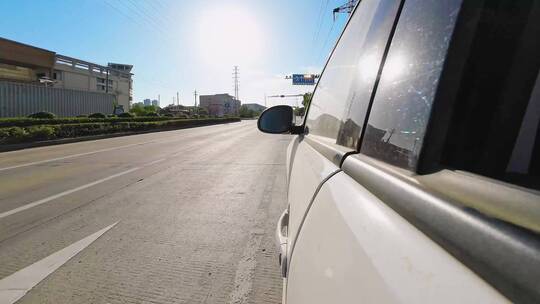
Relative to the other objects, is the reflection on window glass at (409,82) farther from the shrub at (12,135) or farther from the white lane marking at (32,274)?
the shrub at (12,135)

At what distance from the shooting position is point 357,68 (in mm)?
1562

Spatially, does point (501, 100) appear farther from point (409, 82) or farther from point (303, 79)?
point (303, 79)

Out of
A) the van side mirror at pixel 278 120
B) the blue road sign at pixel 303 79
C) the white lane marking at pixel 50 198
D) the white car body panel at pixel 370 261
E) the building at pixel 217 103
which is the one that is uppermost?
the blue road sign at pixel 303 79

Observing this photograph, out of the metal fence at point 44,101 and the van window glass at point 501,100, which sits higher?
the van window glass at point 501,100

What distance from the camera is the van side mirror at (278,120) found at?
10.3 ft

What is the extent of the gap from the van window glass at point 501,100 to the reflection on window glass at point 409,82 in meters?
0.07

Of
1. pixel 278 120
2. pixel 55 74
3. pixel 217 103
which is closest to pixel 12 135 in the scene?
pixel 278 120

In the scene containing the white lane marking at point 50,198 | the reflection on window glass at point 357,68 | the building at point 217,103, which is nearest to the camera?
the reflection on window glass at point 357,68

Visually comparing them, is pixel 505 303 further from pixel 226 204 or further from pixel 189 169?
pixel 189 169

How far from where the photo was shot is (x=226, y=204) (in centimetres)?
564

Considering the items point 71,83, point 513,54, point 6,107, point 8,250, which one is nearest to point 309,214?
point 513,54

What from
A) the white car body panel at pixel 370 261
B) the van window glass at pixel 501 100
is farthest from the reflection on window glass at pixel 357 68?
the van window glass at pixel 501 100

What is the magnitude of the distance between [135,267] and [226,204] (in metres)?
2.40

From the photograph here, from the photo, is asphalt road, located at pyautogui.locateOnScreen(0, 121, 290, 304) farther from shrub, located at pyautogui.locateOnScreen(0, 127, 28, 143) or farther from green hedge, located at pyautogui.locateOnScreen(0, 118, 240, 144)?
green hedge, located at pyautogui.locateOnScreen(0, 118, 240, 144)
